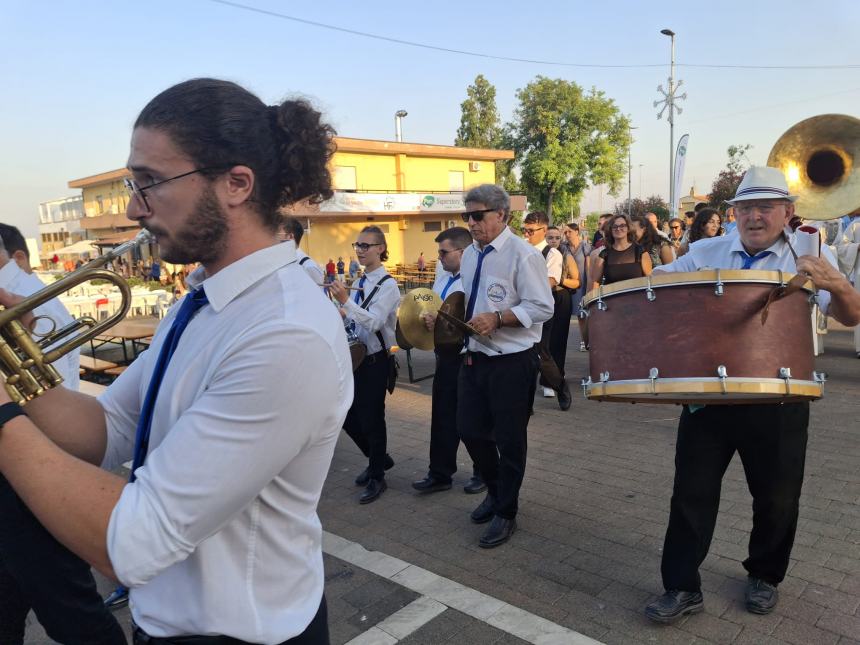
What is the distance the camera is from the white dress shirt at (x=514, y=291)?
13.3ft

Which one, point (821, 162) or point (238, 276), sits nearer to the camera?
point (238, 276)

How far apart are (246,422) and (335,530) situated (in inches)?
135

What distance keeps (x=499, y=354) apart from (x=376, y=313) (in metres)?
1.21

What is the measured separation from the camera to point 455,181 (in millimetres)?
37844

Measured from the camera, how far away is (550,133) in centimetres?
4478

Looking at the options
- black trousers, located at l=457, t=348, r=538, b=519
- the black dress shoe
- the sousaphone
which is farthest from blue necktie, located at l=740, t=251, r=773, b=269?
the black dress shoe

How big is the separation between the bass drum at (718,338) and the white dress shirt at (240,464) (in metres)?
1.68

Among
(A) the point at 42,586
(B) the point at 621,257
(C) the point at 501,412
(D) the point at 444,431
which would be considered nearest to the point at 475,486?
(D) the point at 444,431

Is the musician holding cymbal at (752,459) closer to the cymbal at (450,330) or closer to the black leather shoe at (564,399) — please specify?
the cymbal at (450,330)

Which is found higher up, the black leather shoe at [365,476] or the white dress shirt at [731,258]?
the white dress shirt at [731,258]

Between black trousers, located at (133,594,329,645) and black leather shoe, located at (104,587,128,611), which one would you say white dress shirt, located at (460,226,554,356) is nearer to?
black leather shoe, located at (104,587,128,611)

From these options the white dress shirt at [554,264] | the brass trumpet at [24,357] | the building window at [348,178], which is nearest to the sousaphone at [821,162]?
the brass trumpet at [24,357]

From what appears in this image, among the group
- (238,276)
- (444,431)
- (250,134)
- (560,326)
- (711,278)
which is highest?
(250,134)

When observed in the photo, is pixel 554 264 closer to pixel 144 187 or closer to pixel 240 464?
pixel 144 187
